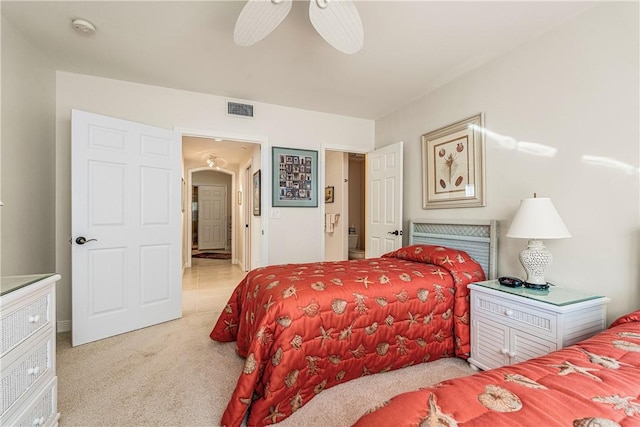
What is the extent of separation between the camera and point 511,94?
2.37 metres

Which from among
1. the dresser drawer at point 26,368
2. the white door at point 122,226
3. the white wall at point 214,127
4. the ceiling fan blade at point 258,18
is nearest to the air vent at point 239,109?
the white wall at point 214,127

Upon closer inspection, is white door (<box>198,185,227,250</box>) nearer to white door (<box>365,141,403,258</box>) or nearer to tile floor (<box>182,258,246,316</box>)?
tile floor (<box>182,258,246,316</box>)

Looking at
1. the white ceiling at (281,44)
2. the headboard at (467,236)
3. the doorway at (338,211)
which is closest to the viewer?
the white ceiling at (281,44)

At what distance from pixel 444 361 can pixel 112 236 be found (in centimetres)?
299

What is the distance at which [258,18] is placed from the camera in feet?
5.65

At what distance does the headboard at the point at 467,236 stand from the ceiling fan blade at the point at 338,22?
1.80 meters

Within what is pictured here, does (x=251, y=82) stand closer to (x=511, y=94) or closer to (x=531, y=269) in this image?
(x=511, y=94)

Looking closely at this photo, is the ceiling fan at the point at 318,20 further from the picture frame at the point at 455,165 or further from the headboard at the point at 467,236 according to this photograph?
the headboard at the point at 467,236

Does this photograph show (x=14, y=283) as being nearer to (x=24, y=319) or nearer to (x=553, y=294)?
(x=24, y=319)

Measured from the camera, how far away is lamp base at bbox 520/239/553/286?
191cm

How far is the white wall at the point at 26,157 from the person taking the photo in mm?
2008

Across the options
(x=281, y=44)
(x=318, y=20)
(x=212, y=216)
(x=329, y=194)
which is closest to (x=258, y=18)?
(x=318, y=20)

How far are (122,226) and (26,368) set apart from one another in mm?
1688

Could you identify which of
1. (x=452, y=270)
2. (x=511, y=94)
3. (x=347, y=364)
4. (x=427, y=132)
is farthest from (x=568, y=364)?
(x=427, y=132)
